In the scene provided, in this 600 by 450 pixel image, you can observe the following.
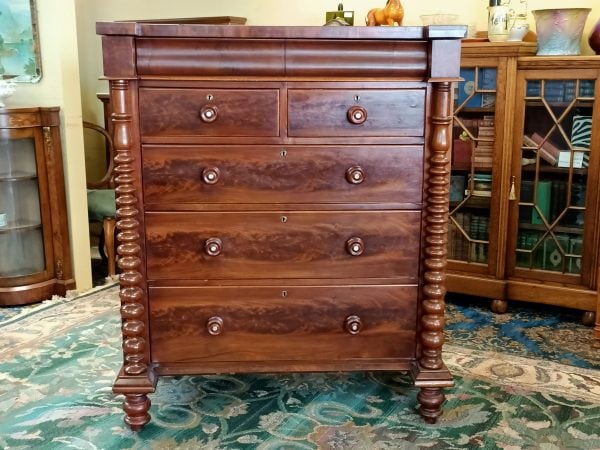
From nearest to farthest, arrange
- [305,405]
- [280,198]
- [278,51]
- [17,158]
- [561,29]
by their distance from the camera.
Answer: [278,51] < [280,198] < [305,405] < [561,29] < [17,158]

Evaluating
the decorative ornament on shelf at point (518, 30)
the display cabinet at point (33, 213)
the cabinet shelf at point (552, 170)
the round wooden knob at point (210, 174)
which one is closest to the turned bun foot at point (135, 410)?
the round wooden knob at point (210, 174)

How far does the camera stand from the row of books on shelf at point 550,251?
3170mm

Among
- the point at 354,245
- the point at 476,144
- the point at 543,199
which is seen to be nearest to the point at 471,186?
the point at 476,144

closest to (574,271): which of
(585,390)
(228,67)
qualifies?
(585,390)

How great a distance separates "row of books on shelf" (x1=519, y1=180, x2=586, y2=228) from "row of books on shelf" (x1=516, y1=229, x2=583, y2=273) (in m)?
0.06

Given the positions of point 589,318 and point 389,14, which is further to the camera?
point 389,14

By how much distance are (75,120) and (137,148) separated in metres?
1.65

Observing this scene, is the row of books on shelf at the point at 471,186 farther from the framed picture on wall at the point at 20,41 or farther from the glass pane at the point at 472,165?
the framed picture on wall at the point at 20,41

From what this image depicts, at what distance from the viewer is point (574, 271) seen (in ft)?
10.4

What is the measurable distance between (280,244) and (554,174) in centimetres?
167

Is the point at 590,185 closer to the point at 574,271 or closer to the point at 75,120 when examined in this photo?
the point at 574,271

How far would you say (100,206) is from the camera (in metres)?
3.77

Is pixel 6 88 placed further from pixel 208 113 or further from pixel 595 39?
pixel 595 39

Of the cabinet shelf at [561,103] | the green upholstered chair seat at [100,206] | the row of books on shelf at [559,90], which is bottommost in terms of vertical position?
the green upholstered chair seat at [100,206]
